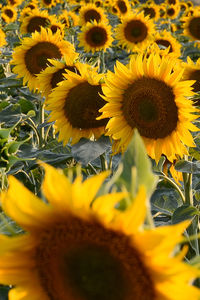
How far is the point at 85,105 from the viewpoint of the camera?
1.97m

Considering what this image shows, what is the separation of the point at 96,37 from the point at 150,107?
3276mm

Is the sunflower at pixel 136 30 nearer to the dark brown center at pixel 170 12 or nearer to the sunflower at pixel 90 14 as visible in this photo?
the sunflower at pixel 90 14

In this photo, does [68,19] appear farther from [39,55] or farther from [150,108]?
[150,108]

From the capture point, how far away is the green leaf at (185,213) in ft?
5.46

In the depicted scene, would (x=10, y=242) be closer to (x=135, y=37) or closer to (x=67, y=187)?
(x=67, y=187)

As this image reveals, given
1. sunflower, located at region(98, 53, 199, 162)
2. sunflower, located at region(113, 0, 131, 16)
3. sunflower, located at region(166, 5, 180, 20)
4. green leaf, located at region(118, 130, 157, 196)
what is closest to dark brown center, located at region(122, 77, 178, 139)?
sunflower, located at region(98, 53, 199, 162)

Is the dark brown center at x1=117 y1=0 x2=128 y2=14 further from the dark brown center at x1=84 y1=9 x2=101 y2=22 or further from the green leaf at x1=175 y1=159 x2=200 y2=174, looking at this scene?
the green leaf at x1=175 y1=159 x2=200 y2=174

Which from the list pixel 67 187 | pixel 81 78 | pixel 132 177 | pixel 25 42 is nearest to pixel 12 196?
pixel 67 187

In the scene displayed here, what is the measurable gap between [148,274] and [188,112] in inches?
42.6

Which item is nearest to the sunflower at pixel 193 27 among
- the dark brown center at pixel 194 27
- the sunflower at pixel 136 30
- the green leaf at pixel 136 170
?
the dark brown center at pixel 194 27

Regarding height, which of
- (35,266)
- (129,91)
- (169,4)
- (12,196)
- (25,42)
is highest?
(169,4)

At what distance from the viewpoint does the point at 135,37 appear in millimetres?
5359

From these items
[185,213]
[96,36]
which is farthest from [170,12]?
[185,213]

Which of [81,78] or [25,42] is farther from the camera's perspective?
[25,42]
